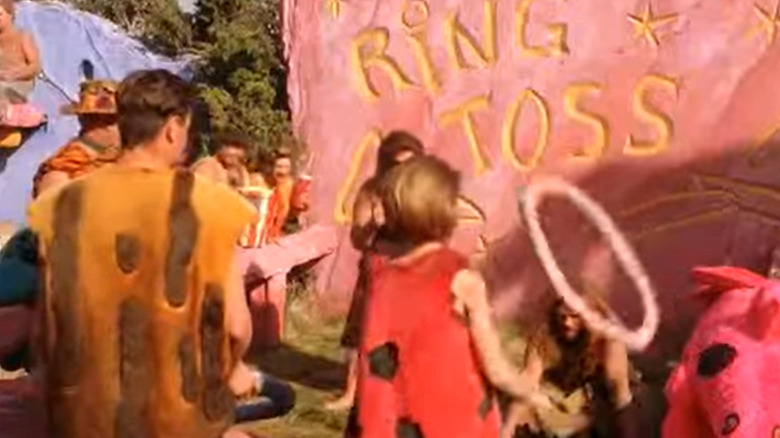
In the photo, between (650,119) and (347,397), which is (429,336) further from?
(650,119)

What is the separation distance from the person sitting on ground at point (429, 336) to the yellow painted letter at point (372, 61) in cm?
485

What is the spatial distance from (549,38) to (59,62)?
4070 mm

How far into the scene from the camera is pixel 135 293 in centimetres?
385

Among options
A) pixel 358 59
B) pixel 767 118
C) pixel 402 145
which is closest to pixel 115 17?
pixel 358 59

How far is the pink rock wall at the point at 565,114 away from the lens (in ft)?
26.8

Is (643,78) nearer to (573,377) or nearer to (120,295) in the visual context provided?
(573,377)

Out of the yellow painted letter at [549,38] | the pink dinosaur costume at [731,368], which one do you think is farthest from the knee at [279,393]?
the yellow painted letter at [549,38]

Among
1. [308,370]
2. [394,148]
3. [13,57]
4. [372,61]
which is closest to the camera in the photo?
[394,148]

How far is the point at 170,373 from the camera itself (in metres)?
3.90

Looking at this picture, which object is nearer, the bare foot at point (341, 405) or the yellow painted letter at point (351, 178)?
the bare foot at point (341, 405)

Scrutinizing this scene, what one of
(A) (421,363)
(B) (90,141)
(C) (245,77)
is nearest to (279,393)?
(A) (421,363)

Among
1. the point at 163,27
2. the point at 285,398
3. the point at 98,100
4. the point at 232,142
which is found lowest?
the point at 163,27

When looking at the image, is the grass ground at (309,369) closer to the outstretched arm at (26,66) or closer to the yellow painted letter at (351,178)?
the yellow painted letter at (351,178)

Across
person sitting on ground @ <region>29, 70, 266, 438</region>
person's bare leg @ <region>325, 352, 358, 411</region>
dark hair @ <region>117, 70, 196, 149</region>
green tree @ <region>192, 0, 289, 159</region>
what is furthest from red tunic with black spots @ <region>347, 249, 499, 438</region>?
green tree @ <region>192, 0, 289, 159</region>
